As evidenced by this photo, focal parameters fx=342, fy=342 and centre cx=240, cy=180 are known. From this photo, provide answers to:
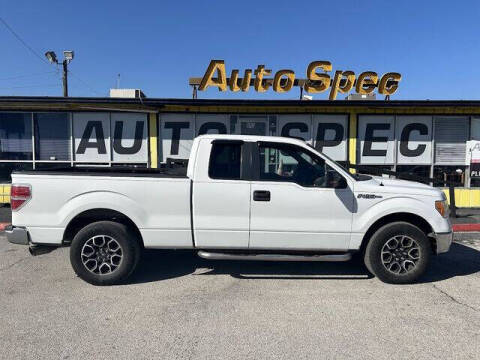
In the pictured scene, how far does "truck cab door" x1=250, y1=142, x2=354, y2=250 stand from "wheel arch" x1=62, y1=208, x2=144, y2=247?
1.64 meters

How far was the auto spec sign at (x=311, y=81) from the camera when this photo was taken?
10.4m

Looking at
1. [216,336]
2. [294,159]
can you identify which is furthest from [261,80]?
[216,336]

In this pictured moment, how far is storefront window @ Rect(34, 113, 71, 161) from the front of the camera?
10.2 m

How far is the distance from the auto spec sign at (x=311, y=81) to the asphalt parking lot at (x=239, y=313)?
664 cm

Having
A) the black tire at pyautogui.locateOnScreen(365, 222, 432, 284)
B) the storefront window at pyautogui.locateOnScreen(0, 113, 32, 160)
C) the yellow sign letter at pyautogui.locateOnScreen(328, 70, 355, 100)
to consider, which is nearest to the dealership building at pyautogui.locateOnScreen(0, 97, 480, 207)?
the storefront window at pyautogui.locateOnScreen(0, 113, 32, 160)

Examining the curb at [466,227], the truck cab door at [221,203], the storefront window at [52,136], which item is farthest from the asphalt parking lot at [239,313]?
the storefront window at [52,136]

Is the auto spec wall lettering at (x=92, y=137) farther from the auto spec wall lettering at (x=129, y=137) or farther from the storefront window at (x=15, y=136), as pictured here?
the storefront window at (x=15, y=136)

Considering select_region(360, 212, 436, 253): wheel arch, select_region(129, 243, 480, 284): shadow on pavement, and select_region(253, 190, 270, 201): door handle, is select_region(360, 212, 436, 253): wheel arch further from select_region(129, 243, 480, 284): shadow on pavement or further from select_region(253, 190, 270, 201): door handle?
select_region(253, 190, 270, 201): door handle

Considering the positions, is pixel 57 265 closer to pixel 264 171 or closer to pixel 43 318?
pixel 43 318

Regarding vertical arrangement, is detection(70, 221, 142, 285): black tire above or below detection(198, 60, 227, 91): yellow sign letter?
below

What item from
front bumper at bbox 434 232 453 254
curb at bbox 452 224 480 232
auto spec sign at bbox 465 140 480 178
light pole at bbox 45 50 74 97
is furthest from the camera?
light pole at bbox 45 50 74 97

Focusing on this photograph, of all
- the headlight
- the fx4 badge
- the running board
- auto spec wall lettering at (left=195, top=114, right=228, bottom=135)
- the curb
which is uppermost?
auto spec wall lettering at (left=195, top=114, right=228, bottom=135)

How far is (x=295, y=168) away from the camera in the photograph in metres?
4.65

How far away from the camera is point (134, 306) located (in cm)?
388
